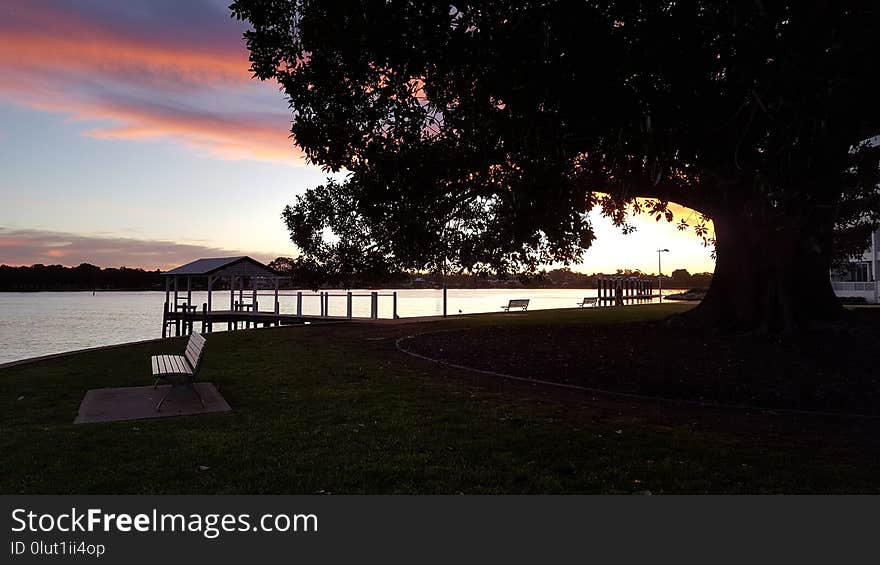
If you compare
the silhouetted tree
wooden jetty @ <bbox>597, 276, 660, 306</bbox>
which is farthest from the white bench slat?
wooden jetty @ <bbox>597, 276, 660, 306</bbox>

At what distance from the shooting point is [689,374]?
12.2 meters

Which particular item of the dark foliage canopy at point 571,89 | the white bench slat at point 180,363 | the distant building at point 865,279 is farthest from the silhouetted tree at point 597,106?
the distant building at point 865,279

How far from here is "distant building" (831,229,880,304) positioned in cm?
4459

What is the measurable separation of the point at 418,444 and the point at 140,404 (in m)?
4.88

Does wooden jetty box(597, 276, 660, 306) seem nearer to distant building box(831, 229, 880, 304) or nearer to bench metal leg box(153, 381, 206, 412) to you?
distant building box(831, 229, 880, 304)

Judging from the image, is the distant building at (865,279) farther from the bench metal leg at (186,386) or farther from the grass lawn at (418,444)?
the bench metal leg at (186,386)

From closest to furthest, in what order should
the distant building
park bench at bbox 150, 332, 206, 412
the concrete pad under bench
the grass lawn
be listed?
the grass lawn, the concrete pad under bench, park bench at bbox 150, 332, 206, 412, the distant building

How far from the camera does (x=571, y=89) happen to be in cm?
809

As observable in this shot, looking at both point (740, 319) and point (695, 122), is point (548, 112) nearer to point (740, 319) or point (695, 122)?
point (695, 122)

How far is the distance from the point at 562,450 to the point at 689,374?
21.1 feet

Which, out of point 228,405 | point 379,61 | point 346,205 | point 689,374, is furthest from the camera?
point 346,205

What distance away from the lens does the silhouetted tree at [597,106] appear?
742 centimetres

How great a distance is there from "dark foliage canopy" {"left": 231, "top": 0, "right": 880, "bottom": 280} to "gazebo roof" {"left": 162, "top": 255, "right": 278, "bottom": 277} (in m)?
27.3
